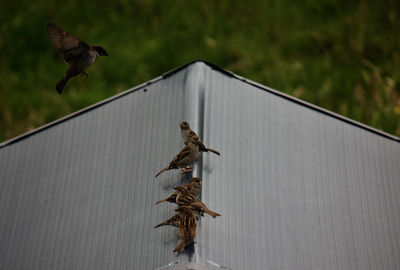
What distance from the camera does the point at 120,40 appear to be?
8711 mm

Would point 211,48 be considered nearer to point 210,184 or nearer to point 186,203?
point 210,184

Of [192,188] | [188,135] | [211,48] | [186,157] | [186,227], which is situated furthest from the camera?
[211,48]

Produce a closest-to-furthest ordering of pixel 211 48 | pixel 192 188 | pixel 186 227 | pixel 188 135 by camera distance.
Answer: pixel 186 227, pixel 192 188, pixel 188 135, pixel 211 48

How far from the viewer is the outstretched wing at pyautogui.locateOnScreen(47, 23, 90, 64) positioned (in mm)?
2994

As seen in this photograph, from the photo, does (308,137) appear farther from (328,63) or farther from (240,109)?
(328,63)

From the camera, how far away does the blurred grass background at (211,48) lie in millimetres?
7387

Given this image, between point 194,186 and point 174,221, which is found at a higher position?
point 194,186

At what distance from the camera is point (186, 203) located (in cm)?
286

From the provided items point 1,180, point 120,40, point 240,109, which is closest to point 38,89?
point 120,40

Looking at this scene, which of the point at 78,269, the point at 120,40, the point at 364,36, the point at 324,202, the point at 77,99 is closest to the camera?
the point at 78,269

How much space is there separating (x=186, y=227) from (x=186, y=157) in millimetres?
444

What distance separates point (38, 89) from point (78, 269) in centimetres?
Answer: 518

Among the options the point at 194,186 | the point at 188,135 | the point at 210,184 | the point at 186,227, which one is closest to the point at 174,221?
the point at 186,227

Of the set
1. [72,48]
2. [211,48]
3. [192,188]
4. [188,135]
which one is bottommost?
[192,188]
